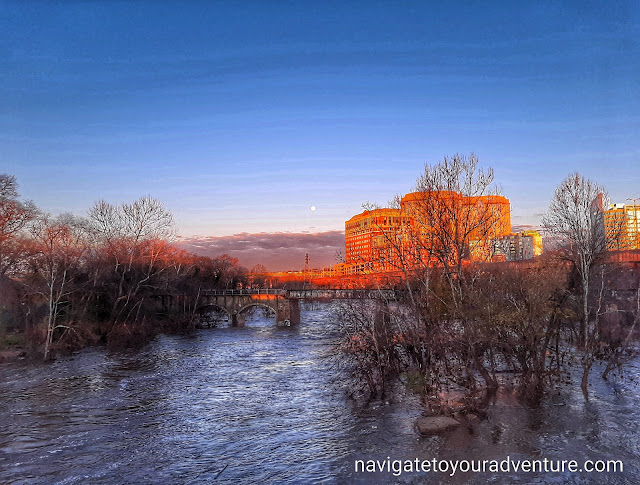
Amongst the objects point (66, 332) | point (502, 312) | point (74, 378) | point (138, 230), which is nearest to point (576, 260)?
point (502, 312)

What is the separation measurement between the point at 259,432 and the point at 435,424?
7655 mm

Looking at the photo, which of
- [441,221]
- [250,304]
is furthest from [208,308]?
[441,221]

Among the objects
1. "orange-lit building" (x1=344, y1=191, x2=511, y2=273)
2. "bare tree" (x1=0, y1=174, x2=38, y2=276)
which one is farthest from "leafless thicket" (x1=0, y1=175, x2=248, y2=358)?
"orange-lit building" (x1=344, y1=191, x2=511, y2=273)

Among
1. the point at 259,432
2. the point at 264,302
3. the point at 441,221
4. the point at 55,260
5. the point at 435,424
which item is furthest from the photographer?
the point at 264,302

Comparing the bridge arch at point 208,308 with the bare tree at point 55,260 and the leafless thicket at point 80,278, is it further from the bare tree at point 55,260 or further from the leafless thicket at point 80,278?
the bare tree at point 55,260

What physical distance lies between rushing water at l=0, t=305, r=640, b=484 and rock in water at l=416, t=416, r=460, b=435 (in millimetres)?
372

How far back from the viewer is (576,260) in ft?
98.2

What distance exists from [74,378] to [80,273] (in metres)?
26.6

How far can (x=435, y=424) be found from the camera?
66.2ft

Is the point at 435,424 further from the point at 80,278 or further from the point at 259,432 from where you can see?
the point at 80,278

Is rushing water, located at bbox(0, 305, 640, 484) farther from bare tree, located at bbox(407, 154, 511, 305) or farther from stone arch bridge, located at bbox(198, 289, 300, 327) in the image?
stone arch bridge, located at bbox(198, 289, 300, 327)

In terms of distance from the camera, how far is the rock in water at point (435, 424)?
1982 centimetres

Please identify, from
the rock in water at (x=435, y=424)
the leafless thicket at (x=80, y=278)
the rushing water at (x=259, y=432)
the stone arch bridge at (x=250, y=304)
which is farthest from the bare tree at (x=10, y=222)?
the rock in water at (x=435, y=424)

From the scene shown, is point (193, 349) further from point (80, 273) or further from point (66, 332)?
point (80, 273)
